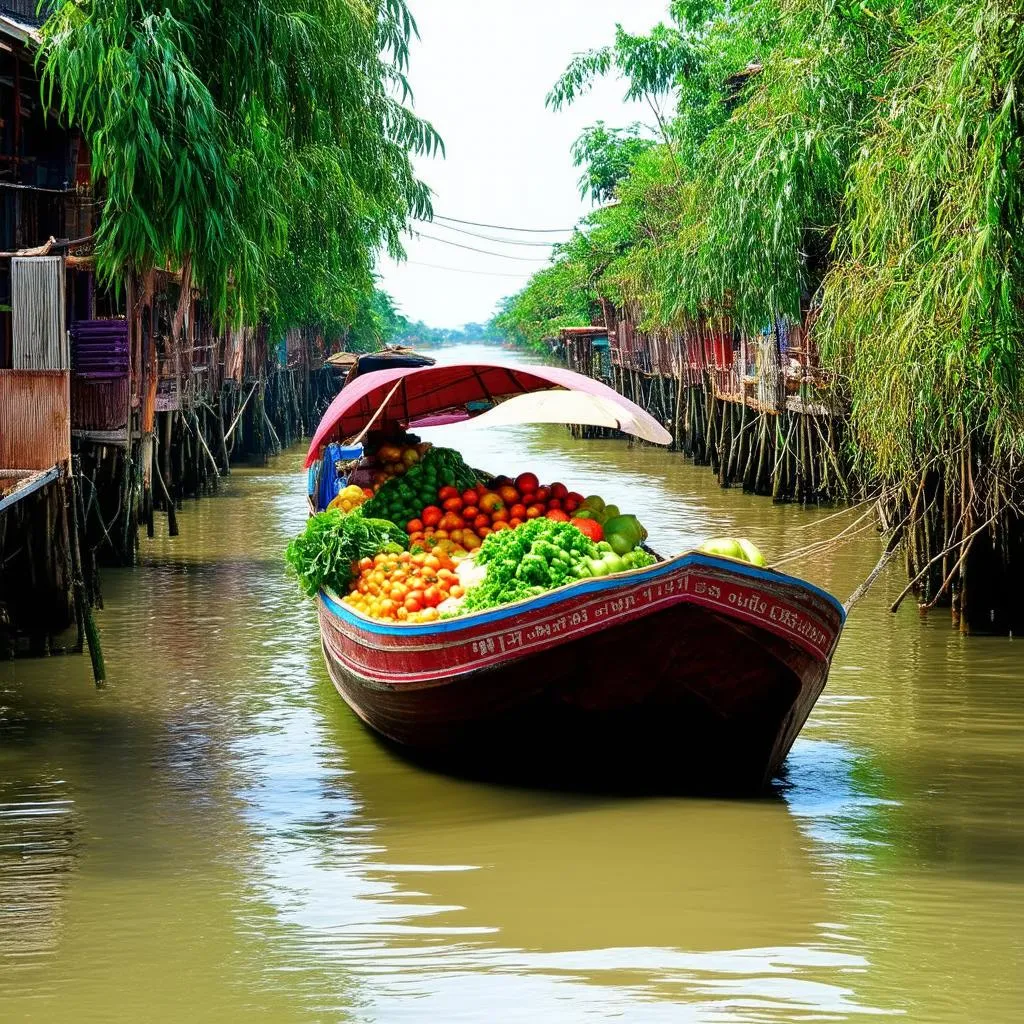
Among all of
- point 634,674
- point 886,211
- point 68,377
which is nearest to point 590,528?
point 634,674

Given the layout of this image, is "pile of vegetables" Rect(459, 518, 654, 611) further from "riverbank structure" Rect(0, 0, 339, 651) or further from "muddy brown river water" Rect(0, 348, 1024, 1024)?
"riverbank structure" Rect(0, 0, 339, 651)

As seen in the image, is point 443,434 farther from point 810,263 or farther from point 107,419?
point 107,419

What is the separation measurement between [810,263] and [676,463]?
13.5 metres

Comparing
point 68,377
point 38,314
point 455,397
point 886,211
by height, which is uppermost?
point 886,211

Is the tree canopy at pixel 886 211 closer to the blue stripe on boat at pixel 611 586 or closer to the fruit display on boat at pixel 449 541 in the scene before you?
the fruit display on boat at pixel 449 541

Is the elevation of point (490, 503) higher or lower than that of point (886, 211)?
lower

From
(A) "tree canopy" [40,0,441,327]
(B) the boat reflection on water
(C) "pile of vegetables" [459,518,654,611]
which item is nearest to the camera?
(B) the boat reflection on water

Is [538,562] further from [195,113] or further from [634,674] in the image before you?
[195,113]

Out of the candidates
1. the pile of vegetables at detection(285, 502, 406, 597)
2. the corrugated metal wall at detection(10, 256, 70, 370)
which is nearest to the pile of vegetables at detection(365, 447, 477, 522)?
the pile of vegetables at detection(285, 502, 406, 597)

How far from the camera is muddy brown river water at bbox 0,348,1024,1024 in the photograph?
18.8 ft

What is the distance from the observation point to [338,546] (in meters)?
9.79

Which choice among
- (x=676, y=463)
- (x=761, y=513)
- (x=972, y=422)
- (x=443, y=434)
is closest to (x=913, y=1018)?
(x=972, y=422)

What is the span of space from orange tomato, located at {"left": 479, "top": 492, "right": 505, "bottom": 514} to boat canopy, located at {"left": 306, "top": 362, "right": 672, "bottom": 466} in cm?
50

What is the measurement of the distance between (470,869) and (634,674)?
1.23 meters
